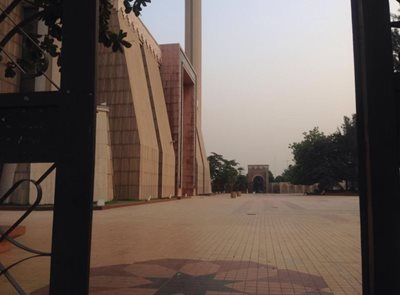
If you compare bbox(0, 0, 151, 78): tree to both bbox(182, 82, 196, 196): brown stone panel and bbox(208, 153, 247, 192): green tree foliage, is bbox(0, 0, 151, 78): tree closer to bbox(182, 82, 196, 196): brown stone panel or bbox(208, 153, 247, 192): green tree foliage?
bbox(182, 82, 196, 196): brown stone panel

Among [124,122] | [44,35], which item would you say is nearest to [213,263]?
[44,35]

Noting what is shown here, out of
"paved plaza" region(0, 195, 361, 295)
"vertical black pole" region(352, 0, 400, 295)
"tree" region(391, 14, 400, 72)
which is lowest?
"paved plaza" region(0, 195, 361, 295)

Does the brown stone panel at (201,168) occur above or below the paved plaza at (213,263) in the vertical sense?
above

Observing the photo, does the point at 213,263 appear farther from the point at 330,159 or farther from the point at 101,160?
the point at 330,159

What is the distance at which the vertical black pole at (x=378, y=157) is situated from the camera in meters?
1.95

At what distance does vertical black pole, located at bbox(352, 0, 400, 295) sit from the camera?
1953mm

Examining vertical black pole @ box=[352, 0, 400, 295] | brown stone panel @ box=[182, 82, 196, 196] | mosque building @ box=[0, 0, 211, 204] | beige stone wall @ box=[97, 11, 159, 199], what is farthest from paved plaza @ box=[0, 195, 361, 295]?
brown stone panel @ box=[182, 82, 196, 196]

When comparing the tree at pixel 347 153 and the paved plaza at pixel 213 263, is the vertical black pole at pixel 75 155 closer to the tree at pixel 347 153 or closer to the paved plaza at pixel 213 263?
the paved plaza at pixel 213 263

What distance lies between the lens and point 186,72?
4600 cm

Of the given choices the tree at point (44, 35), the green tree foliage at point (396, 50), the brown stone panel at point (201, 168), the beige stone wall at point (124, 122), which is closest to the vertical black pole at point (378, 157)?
the green tree foliage at point (396, 50)

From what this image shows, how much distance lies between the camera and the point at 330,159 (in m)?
51.5

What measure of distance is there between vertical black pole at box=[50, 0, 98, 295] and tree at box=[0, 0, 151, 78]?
34 cm

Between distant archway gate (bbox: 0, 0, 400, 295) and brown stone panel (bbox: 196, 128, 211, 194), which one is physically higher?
brown stone panel (bbox: 196, 128, 211, 194)

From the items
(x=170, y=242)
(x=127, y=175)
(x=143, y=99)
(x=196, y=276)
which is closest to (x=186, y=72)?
(x=143, y=99)
